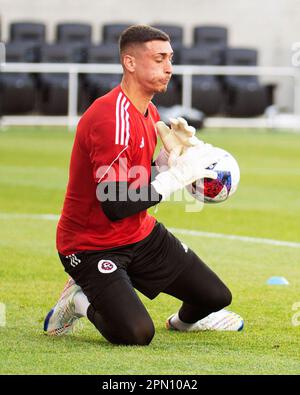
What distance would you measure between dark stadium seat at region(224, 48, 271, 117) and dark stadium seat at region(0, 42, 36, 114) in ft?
14.0

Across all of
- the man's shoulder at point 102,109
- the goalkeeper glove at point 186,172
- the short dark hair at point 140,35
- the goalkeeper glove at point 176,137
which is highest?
the short dark hair at point 140,35

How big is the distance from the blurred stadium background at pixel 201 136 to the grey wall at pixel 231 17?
31mm

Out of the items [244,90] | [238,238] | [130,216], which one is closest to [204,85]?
[244,90]

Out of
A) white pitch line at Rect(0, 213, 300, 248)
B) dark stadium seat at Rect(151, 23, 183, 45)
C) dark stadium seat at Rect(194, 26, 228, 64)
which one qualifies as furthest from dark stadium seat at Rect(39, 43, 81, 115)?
white pitch line at Rect(0, 213, 300, 248)

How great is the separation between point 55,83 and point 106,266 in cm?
1822

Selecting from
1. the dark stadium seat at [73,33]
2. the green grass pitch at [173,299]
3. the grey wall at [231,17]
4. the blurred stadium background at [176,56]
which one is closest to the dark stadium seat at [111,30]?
the blurred stadium background at [176,56]

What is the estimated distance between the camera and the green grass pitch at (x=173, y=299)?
5.88m

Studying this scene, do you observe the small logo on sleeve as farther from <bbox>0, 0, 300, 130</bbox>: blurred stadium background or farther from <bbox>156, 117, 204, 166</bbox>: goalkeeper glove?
<bbox>0, 0, 300, 130</bbox>: blurred stadium background

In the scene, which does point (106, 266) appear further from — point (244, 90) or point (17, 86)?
point (244, 90)

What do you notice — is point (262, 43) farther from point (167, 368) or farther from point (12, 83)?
point (167, 368)

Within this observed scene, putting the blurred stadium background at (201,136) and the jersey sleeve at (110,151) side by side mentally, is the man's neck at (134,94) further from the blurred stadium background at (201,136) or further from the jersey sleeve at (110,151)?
the blurred stadium background at (201,136)

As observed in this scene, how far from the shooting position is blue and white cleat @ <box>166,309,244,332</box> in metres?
6.88

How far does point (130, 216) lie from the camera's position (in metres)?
6.55

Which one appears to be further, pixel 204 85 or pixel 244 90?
pixel 244 90
